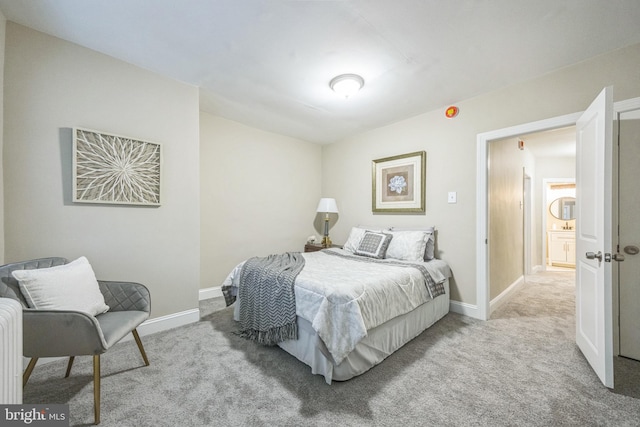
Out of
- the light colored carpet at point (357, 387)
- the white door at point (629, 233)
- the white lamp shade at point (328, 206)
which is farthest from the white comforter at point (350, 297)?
the white lamp shade at point (328, 206)

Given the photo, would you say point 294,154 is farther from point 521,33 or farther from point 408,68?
point 521,33

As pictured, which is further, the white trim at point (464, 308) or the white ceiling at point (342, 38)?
the white trim at point (464, 308)

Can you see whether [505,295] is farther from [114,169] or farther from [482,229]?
[114,169]

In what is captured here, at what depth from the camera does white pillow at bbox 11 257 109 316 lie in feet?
4.82

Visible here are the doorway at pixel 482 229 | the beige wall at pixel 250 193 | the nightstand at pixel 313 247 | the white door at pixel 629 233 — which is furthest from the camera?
the nightstand at pixel 313 247

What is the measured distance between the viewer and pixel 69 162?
1996mm

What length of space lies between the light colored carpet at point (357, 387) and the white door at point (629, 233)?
234 mm

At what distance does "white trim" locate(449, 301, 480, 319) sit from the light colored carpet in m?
0.45

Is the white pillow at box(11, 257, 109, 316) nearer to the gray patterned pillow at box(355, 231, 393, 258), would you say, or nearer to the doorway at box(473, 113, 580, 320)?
the gray patterned pillow at box(355, 231, 393, 258)

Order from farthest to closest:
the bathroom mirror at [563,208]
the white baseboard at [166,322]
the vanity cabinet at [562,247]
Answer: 1. the bathroom mirror at [563,208]
2. the vanity cabinet at [562,247]
3. the white baseboard at [166,322]

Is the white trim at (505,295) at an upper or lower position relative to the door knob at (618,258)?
lower

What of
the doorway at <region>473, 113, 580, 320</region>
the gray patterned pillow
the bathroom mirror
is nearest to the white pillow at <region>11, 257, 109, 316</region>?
the gray patterned pillow

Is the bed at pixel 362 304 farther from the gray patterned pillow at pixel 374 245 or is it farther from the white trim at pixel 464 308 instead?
the white trim at pixel 464 308

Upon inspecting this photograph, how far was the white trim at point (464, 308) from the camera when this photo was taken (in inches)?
110
